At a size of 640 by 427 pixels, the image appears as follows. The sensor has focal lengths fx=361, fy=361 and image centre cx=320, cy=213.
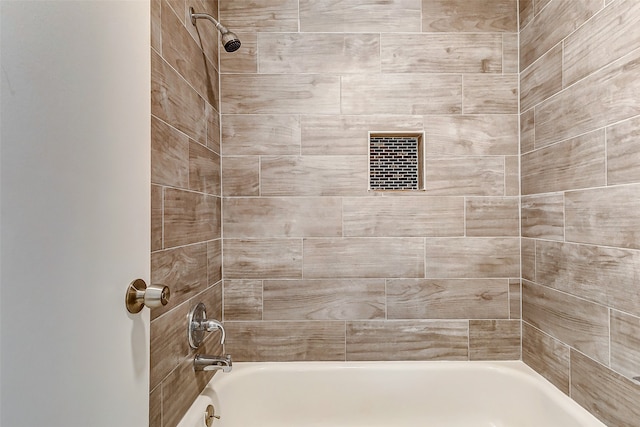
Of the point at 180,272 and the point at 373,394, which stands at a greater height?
the point at 180,272

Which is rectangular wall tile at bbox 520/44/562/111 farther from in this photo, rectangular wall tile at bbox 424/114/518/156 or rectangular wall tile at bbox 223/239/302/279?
rectangular wall tile at bbox 223/239/302/279

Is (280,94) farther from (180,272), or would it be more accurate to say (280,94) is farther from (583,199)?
(583,199)

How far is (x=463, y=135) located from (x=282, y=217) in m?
1.00

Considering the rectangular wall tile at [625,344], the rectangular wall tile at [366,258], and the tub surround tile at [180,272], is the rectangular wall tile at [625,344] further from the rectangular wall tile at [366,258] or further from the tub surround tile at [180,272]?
the tub surround tile at [180,272]

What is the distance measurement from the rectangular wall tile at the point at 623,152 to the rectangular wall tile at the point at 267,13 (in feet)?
4.68

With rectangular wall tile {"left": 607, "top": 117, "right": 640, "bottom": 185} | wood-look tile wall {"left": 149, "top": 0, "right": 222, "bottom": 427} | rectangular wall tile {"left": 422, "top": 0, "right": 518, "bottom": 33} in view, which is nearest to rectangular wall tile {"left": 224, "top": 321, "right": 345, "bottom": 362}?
wood-look tile wall {"left": 149, "top": 0, "right": 222, "bottom": 427}

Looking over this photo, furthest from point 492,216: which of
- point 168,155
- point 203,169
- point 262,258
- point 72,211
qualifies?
point 72,211

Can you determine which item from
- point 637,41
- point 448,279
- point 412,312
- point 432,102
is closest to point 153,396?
point 412,312

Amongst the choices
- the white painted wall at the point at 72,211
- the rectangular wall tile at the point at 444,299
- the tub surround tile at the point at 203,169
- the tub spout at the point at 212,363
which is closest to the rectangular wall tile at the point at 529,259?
the rectangular wall tile at the point at 444,299

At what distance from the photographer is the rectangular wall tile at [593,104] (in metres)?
1.13

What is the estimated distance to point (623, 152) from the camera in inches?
45.7

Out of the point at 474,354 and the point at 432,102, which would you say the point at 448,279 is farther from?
the point at 432,102

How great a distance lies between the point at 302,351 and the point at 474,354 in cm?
86

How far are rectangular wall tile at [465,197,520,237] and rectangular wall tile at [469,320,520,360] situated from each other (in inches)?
17.7
